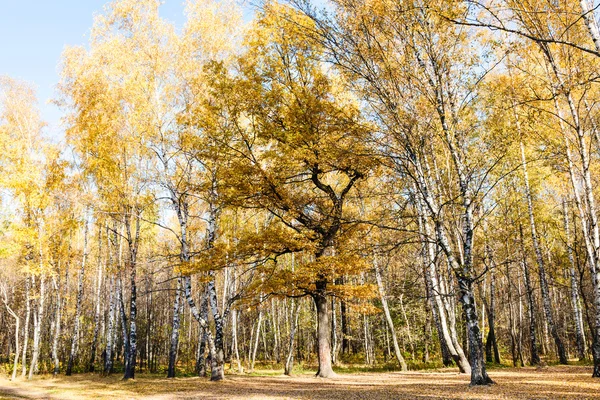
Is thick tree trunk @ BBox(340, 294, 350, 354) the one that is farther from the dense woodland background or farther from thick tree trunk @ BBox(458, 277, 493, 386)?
thick tree trunk @ BBox(458, 277, 493, 386)

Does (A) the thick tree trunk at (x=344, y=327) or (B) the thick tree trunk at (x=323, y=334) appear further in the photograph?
(A) the thick tree trunk at (x=344, y=327)

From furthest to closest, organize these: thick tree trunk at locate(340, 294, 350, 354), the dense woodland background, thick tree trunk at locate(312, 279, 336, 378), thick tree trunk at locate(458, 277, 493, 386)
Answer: thick tree trunk at locate(340, 294, 350, 354) < thick tree trunk at locate(312, 279, 336, 378) < the dense woodland background < thick tree trunk at locate(458, 277, 493, 386)

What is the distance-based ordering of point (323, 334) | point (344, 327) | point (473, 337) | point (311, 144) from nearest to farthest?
point (473, 337) → point (311, 144) → point (323, 334) → point (344, 327)


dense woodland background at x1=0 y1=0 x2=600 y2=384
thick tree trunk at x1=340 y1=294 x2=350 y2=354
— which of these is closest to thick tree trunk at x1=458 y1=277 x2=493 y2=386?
dense woodland background at x1=0 y1=0 x2=600 y2=384

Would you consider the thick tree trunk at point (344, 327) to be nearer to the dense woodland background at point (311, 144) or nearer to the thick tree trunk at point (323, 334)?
the dense woodland background at point (311, 144)

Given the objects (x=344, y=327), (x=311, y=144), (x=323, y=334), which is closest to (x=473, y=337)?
(x=323, y=334)

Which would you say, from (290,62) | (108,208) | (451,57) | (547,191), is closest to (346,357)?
(547,191)

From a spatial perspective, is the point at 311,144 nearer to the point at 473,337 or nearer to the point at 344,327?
the point at 473,337

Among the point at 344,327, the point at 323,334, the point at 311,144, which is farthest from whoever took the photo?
the point at 344,327

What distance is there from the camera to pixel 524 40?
12000mm

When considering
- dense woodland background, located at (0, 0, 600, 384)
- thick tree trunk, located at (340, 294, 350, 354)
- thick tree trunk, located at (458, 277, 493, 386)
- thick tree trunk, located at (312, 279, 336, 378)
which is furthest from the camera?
thick tree trunk, located at (340, 294, 350, 354)

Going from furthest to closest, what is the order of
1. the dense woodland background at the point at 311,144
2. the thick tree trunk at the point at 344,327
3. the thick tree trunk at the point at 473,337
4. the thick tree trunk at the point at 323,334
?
the thick tree trunk at the point at 344,327 → the thick tree trunk at the point at 323,334 → the dense woodland background at the point at 311,144 → the thick tree trunk at the point at 473,337

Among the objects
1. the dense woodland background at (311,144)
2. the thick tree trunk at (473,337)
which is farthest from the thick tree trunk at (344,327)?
the thick tree trunk at (473,337)

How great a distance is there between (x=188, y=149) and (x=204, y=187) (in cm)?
241
